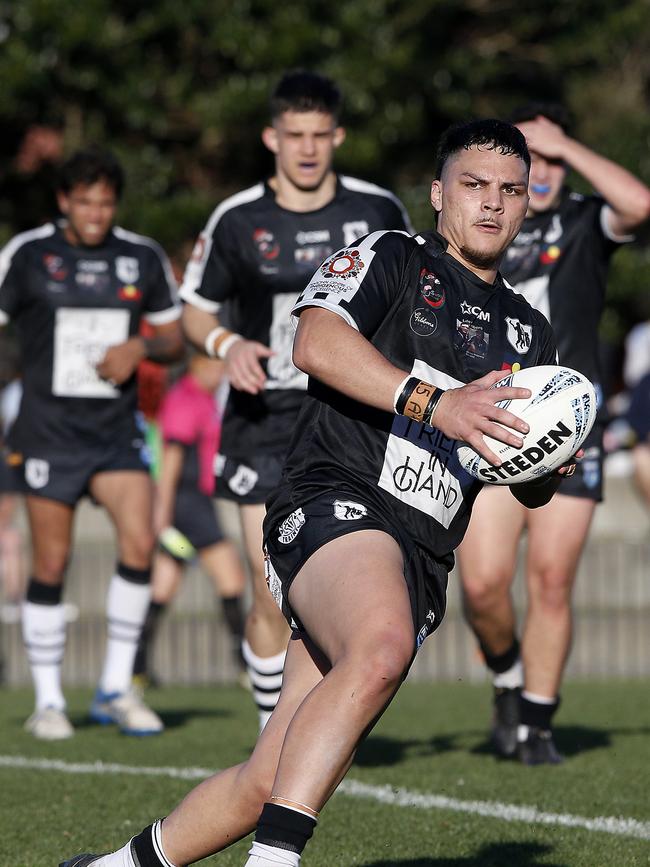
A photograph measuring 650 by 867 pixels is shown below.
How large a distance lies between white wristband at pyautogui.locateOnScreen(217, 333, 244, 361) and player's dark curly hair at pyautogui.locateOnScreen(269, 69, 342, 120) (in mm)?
1026

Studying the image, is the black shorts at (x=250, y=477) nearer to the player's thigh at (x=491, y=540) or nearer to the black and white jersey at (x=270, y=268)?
the black and white jersey at (x=270, y=268)

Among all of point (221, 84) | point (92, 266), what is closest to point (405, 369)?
point (92, 266)

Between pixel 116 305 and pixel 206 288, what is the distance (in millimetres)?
1624

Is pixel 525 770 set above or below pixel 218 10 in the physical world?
below

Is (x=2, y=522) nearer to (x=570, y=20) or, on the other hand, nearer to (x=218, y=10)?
(x=218, y=10)

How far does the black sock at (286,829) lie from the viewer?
3.50 m

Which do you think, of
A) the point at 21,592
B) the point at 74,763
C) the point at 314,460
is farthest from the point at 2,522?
the point at 314,460

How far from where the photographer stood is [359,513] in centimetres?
398

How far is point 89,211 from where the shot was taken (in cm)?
832

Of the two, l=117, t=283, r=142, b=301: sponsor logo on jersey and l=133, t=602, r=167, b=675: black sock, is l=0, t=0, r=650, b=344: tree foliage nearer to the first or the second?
l=133, t=602, r=167, b=675: black sock

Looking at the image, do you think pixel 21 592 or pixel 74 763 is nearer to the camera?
pixel 74 763

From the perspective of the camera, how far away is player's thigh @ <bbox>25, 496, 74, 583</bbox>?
822 cm

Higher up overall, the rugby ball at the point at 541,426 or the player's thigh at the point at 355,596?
the rugby ball at the point at 541,426

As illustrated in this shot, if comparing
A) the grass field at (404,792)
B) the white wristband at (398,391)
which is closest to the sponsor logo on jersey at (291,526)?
the white wristband at (398,391)
